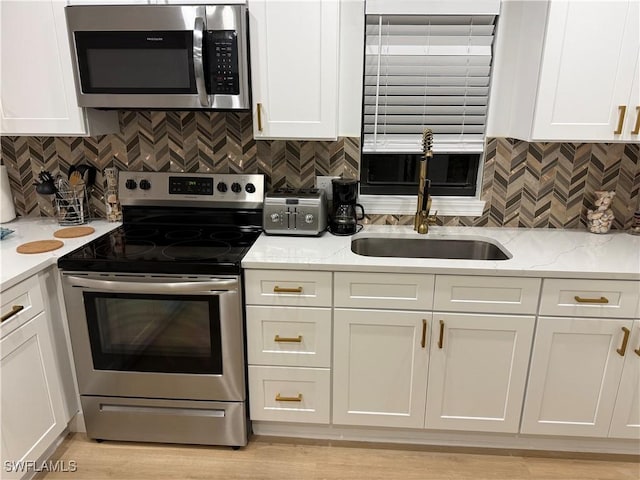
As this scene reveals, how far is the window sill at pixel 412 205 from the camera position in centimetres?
237

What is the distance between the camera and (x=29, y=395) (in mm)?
1799

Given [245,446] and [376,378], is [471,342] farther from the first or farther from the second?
[245,446]

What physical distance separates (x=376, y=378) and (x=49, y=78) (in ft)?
6.53

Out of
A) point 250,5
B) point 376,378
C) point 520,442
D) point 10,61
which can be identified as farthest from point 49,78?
point 520,442

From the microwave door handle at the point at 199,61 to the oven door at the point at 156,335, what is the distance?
0.77m

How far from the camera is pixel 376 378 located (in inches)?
79.1

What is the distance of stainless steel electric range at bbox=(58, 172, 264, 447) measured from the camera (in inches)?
73.0

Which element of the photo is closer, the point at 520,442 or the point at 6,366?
the point at 6,366

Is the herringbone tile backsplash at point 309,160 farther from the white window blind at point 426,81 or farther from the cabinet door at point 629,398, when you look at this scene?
the cabinet door at point 629,398

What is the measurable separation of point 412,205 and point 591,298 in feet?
3.07

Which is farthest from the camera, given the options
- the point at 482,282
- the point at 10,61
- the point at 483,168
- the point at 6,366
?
the point at 483,168

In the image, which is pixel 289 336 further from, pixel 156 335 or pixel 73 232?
pixel 73 232

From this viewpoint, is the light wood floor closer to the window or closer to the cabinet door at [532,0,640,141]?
the window

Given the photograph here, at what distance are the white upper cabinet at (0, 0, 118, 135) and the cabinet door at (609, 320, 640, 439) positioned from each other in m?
2.58
